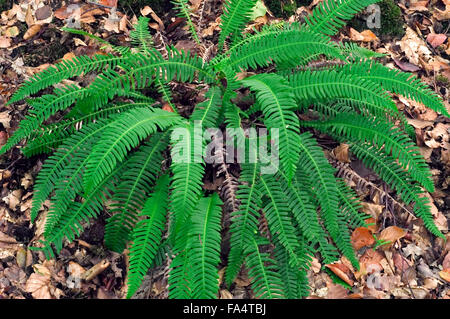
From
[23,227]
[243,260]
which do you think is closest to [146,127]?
[243,260]

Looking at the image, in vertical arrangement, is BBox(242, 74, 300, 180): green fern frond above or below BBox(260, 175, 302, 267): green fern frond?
above

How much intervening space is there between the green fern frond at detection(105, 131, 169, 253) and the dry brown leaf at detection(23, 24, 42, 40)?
1.43 metres

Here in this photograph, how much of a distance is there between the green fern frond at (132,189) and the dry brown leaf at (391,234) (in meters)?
1.40

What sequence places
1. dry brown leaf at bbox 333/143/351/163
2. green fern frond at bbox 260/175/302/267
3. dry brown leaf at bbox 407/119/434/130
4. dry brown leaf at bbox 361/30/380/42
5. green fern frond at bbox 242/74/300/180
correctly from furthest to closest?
1. dry brown leaf at bbox 361/30/380/42
2. dry brown leaf at bbox 407/119/434/130
3. dry brown leaf at bbox 333/143/351/163
4. green fern frond at bbox 260/175/302/267
5. green fern frond at bbox 242/74/300/180

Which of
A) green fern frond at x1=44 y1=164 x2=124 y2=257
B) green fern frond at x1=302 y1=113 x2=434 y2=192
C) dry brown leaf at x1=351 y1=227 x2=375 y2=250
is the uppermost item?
green fern frond at x1=302 y1=113 x2=434 y2=192

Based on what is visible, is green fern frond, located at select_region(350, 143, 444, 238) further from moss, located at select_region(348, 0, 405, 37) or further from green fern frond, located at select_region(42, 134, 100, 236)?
green fern frond, located at select_region(42, 134, 100, 236)

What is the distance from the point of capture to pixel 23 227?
250 centimetres

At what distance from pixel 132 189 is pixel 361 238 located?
1376 millimetres

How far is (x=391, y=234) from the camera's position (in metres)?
2.52

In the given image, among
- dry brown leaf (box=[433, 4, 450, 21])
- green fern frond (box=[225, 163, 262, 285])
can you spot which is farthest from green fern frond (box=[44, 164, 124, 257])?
dry brown leaf (box=[433, 4, 450, 21])

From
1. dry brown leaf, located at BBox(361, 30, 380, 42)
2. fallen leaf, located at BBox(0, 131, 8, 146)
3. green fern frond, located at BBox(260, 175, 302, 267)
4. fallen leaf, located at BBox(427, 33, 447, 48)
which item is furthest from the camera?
fallen leaf, located at BBox(427, 33, 447, 48)

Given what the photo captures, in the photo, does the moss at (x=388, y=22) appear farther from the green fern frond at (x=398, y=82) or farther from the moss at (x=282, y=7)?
the green fern frond at (x=398, y=82)

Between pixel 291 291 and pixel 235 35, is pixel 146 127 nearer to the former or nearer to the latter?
pixel 235 35

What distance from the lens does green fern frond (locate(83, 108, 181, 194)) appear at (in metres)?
1.92
